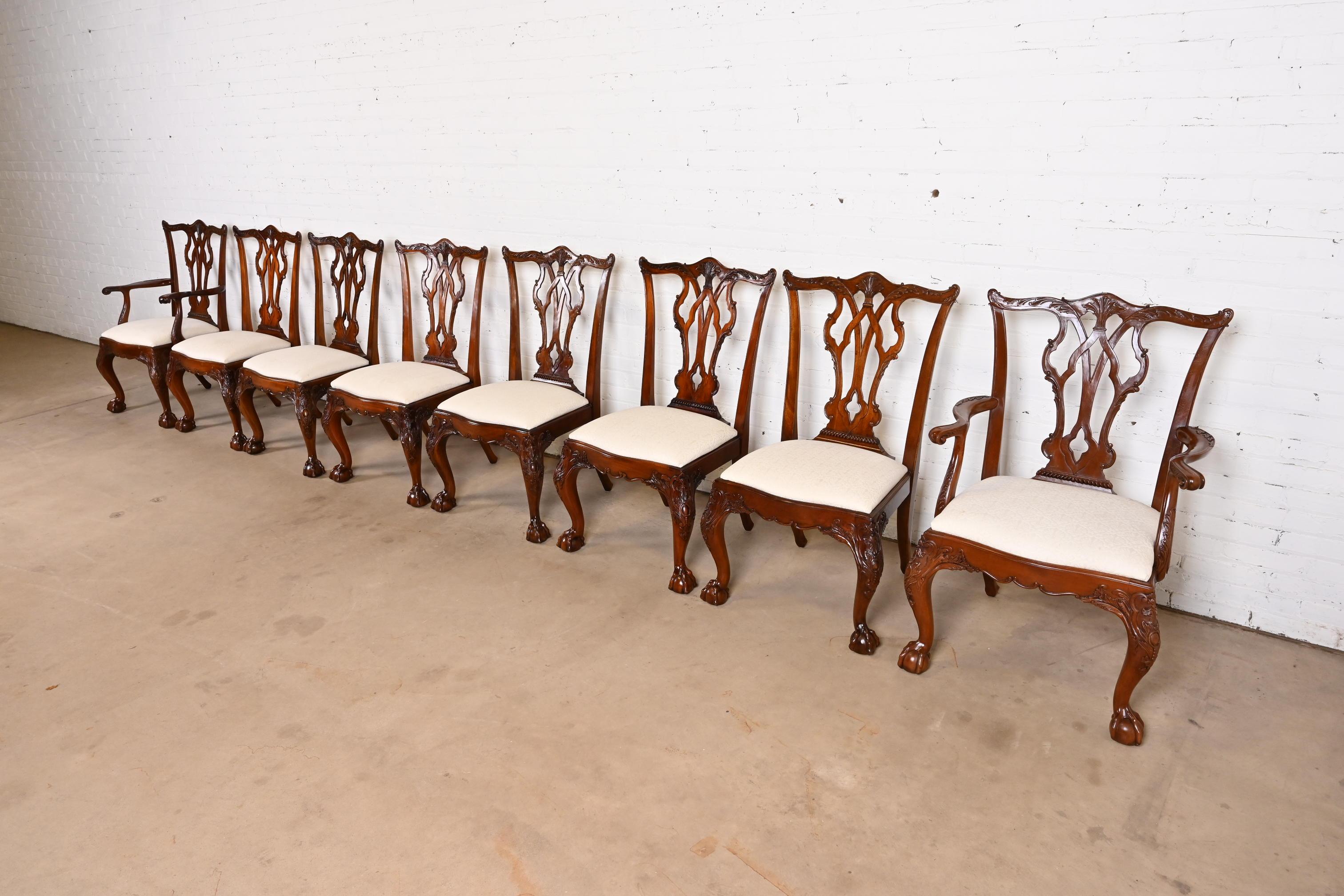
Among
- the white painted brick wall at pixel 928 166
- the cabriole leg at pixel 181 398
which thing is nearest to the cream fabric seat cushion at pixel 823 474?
the white painted brick wall at pixel 928 166

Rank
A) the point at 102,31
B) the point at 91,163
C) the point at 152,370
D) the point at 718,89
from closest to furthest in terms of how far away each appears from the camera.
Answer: the point at 718,89 → the point at 152,370 → the point at 102,31 → the point at 91,163

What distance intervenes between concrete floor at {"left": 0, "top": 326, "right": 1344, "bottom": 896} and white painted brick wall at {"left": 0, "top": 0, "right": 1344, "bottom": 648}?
1.73 ft

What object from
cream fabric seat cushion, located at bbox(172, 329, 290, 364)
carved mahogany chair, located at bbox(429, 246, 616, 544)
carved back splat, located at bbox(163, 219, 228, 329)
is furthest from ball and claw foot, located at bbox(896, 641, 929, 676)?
carved back splat, located at bbox(163, 219, 228, 329)

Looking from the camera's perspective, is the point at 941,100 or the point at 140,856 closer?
the point at 140,856

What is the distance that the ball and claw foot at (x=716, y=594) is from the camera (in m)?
2.78

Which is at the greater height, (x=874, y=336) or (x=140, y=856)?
(x=874, y=336)

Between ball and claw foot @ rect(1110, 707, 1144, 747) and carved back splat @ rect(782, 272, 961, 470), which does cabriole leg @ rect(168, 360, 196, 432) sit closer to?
carved back splat @ rect(782, 272, 961, 470)

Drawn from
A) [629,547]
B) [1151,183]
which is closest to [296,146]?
[629,547]

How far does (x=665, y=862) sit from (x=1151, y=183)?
7.43 ft

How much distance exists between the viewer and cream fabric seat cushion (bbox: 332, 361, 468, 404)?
3.50 meters

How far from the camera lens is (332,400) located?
12.0 ft

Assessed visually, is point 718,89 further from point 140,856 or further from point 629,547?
point 140,856

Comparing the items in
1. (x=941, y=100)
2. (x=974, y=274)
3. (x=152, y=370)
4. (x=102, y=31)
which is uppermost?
(x=102, y=31)

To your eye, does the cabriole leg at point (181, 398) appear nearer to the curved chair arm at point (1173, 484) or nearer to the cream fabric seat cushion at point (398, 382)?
the cream fabric seat cushion at point (398, 382)
